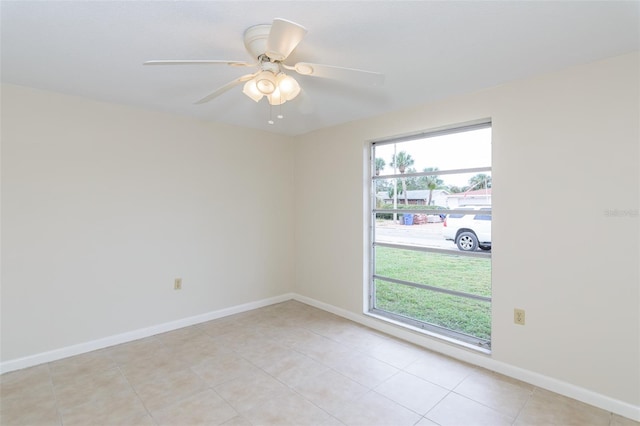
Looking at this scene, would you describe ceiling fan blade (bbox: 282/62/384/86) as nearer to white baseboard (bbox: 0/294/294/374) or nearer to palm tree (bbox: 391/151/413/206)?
palm tree (bbox: 391/151/413/206)

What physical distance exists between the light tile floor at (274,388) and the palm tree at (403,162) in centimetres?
150

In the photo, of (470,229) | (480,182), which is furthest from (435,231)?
(480,182)

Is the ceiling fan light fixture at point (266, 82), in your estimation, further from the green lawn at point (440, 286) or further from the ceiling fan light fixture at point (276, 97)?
the green lawn at point (440, 286)

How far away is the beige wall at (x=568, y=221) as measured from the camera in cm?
198

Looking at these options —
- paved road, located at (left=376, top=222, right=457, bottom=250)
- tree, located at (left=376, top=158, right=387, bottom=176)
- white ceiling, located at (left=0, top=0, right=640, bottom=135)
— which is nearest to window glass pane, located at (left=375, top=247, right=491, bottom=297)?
paved road, located at (left=376, top=222, right=457, bottom=250)

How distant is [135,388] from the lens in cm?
224

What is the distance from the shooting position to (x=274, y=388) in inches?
88.4

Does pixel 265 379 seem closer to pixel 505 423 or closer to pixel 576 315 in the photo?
pixel 505 423

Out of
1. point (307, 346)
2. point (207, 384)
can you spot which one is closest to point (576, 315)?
point (307, 346)

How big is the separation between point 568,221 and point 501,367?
1.21 metres

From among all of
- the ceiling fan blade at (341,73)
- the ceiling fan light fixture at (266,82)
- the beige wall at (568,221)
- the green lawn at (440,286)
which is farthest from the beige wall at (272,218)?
the ceiling fan light fixture at (266,82)

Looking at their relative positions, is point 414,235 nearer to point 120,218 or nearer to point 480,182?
point 480,182

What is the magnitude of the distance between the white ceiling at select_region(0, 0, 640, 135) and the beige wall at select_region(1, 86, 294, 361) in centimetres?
44

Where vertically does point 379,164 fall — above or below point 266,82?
below
